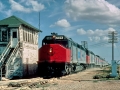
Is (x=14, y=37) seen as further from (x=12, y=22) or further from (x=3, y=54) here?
(x=3, y=54)

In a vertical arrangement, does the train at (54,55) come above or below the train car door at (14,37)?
below

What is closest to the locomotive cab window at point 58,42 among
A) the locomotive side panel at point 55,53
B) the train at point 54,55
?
the train at point 54,55

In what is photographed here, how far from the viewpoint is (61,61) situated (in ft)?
85.1

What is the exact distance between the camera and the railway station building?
2598 centimetres

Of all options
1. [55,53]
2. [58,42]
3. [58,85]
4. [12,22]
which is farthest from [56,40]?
[58,85]

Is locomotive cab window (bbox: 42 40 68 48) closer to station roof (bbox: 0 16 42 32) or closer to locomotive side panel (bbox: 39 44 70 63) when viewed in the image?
locomotive side panel (bbox: 39 44 70 63)

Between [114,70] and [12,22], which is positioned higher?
[12,22]

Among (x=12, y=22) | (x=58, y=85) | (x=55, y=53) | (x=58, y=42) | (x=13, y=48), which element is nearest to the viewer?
(x=58, y=85)

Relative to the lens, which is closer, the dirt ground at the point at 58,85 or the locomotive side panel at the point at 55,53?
the dirt ground at the point at 58,85

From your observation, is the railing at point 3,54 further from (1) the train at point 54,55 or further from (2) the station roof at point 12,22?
(1) the train at point 54,55

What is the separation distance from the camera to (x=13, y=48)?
1064 inches

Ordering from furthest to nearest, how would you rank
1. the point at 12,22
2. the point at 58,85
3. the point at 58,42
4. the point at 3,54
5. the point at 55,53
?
the point at 12,22 → the point at 58,42 → the point at 3,54 → the point at 55,53 → the point at 58,85

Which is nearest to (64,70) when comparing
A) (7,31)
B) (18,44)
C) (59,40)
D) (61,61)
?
(61,61)

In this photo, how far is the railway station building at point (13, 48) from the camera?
1023 inches
